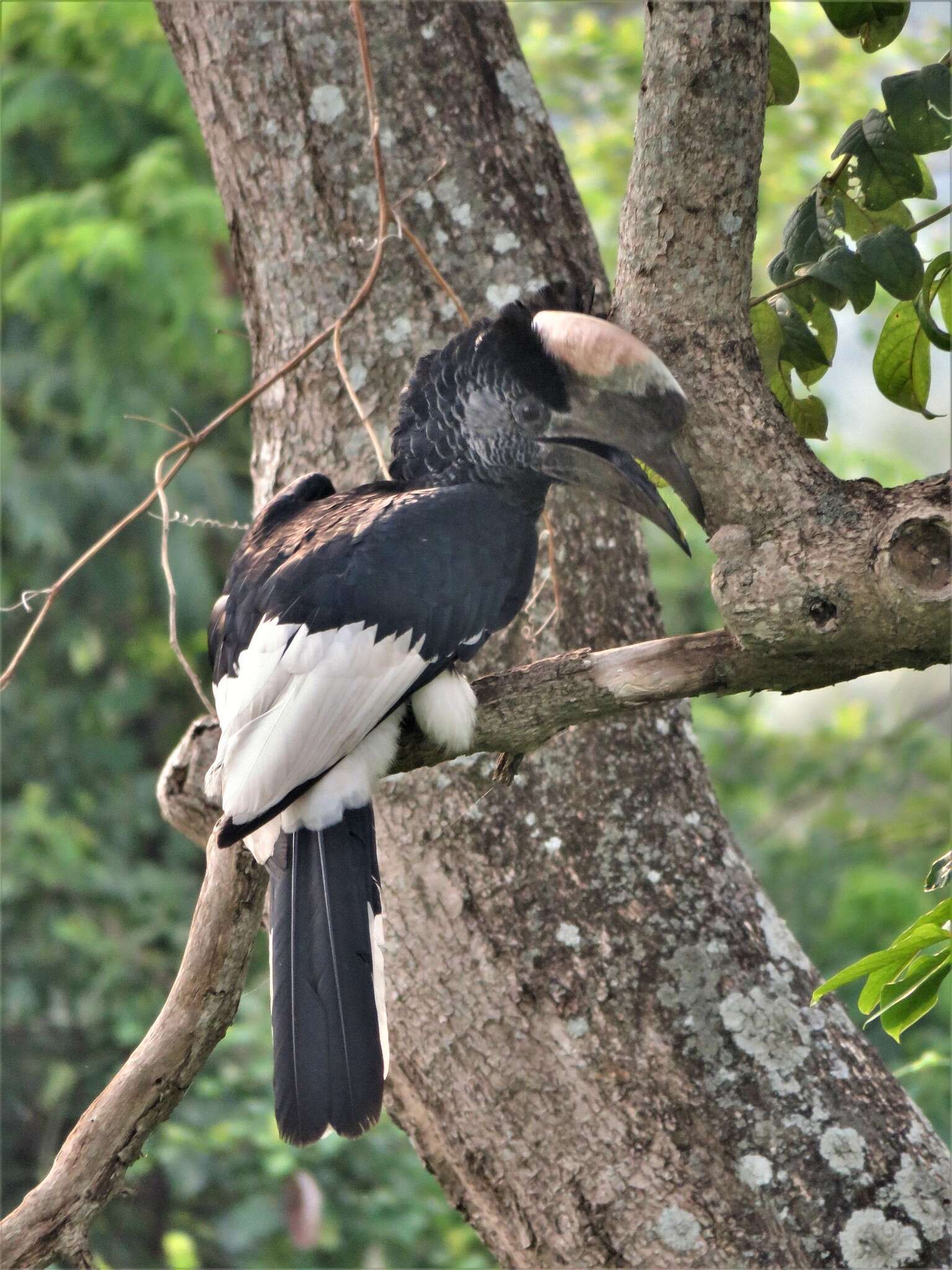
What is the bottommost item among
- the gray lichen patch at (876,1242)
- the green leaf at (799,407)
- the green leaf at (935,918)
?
the gray lichen patch at (876,1242)

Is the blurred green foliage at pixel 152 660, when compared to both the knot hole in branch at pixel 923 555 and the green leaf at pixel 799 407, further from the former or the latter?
the knot hole in branch at pixel 923 555

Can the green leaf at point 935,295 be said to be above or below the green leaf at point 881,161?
below

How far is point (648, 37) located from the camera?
156cm

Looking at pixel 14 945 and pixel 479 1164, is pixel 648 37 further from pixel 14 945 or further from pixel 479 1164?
pixel 14 945

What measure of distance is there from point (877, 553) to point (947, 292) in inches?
17.1

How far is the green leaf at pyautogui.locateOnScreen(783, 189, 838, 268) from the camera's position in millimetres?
1637

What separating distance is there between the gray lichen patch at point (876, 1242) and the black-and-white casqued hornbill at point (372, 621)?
2.30 feet

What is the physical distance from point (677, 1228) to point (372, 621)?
920mm

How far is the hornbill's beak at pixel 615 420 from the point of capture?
1.54 meters

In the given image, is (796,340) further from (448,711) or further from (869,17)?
(448,711)

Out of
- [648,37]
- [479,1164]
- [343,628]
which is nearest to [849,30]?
[648,37]

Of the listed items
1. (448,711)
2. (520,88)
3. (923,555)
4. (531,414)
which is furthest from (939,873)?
(520,88)

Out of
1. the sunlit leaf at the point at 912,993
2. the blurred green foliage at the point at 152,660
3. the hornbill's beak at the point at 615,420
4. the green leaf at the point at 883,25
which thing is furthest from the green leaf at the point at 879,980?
the blurred green foliage at the point at 152,660

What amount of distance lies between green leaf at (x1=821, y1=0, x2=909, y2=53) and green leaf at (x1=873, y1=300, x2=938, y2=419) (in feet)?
1.04
